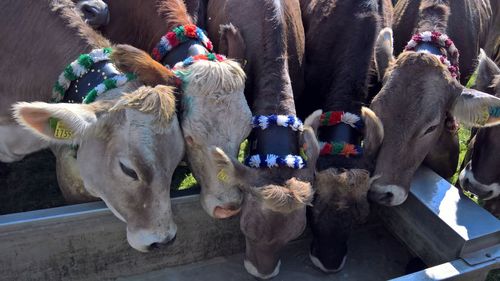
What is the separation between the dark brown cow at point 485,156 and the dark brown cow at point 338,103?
1030 millimetres

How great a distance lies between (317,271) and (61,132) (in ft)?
7.33

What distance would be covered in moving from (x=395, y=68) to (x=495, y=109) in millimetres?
802

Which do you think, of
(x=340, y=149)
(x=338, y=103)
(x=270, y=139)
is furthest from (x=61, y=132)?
(x=338, y=103)

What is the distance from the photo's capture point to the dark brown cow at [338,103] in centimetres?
340

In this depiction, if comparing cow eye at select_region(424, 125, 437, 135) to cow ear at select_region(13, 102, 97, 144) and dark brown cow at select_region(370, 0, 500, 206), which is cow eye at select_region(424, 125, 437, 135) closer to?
dark brown cow at select_region(370, 0, 500, 206)

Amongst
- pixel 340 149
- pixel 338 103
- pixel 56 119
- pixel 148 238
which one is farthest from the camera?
pixel 338 103

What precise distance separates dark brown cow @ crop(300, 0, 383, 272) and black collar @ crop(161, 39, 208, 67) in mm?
1100

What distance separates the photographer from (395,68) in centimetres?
371

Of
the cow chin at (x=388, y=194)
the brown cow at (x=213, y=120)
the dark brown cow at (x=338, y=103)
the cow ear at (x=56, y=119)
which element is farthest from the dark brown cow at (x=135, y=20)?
the cow chin at (x=388, y=194)

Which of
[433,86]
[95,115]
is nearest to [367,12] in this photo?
[433,86]

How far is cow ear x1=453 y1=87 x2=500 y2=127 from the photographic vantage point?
12.0 ft

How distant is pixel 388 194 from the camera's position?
3637 mm

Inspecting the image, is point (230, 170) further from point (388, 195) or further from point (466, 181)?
point (466, 181)

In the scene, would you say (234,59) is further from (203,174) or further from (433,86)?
(433,86)
